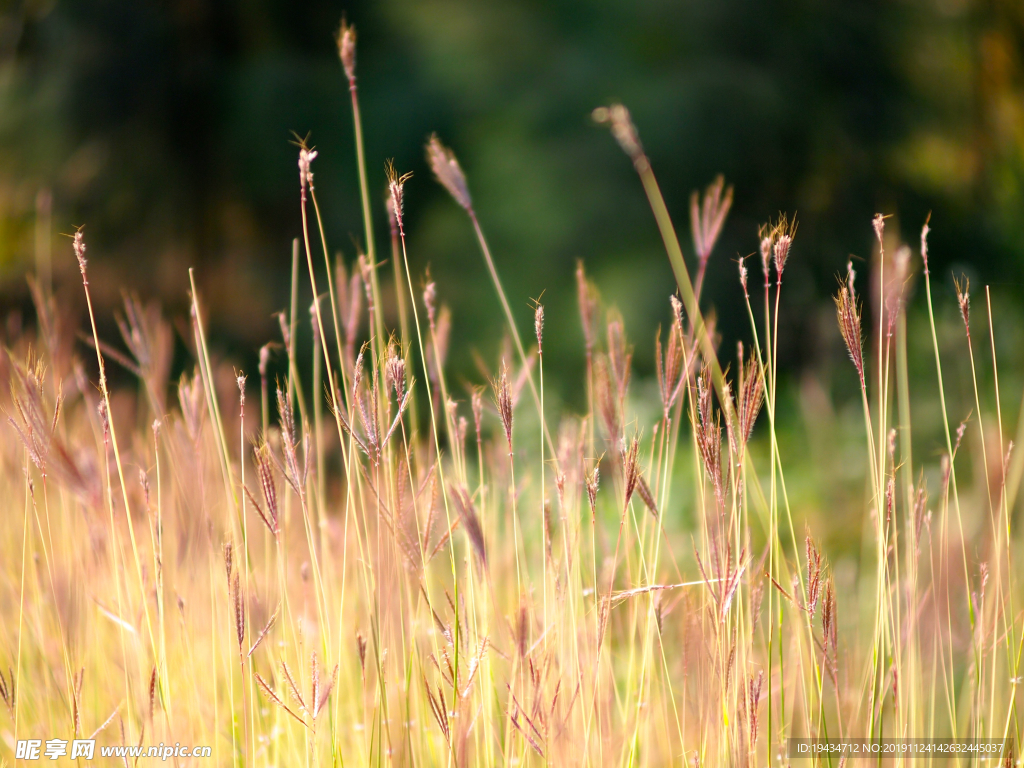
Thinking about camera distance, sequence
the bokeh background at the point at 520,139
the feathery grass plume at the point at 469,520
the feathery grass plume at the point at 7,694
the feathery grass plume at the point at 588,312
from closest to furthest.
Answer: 1. the feathery grass plume at the point at 469,520
2. the feathery grass plume at the point at 7,694
3. the feathery grass plume at the point at 588,312
4. the bokeh background at the point at 520,139

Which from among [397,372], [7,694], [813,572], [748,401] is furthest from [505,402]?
[7,694]

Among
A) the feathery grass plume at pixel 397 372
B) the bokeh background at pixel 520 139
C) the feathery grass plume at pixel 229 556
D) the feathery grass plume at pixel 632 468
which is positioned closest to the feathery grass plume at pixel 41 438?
the feathery grass plume at pixel 229 556

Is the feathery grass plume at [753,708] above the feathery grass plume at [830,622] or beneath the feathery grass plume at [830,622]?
beneath

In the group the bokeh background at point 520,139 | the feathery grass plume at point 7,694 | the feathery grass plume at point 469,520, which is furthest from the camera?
the bokeh background at point 520,139

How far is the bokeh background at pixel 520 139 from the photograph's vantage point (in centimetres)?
276

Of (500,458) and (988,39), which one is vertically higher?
(988,39)

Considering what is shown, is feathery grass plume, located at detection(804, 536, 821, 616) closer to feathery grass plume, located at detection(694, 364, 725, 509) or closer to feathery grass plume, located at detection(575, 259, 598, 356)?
feathery grass plume, located at detection(694, 364, 725, 509)

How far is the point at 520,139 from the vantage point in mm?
2914

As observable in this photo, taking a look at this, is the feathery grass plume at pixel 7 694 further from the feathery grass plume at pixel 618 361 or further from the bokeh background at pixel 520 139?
the bokeh background at pixel 520 139

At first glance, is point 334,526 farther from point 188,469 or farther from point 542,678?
point 542,678

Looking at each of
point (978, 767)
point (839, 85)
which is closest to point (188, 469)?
point (978, 767)

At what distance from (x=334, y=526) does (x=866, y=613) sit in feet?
4.75

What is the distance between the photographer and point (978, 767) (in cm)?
85

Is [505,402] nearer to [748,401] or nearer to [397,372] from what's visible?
[397,372]
